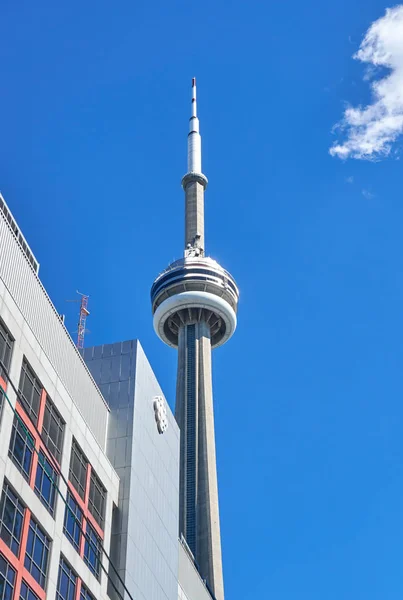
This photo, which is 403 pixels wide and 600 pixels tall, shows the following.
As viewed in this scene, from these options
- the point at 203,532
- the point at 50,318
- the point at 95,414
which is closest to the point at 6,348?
the point at 50,318

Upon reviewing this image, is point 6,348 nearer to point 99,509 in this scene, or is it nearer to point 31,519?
point 31,519

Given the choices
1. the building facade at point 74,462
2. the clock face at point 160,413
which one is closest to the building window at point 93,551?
the building facade at point 74,462

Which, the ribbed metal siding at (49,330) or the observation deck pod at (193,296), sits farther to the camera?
the observation deck pod at (193,296)

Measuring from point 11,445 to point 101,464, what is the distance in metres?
9.63

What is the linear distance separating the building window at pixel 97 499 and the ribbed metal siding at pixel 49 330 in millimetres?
2777

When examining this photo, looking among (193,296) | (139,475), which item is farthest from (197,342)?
(139,475)

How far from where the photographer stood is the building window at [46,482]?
38406mm

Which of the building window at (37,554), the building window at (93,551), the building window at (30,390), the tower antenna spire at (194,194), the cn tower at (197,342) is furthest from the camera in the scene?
the tower antenna spire at (194,194)

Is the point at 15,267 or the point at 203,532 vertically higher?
the point at 203,532

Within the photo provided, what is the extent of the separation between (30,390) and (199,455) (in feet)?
309

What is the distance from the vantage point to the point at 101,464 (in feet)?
148

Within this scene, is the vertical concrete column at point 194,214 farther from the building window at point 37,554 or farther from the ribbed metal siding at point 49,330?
the building window at point 37,554

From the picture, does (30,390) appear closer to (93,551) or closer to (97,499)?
(97,499)

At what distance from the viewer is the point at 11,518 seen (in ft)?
115
